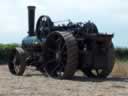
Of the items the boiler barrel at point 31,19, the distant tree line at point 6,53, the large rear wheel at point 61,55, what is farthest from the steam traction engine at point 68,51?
the distant tree line at point 6,53

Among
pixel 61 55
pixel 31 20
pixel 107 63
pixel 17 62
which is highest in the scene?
pixel 31 20

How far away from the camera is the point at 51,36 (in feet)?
62.5

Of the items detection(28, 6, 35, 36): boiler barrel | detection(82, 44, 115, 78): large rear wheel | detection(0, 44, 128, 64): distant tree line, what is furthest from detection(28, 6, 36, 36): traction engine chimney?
detection(0, 44, 128, 64): distant tree line

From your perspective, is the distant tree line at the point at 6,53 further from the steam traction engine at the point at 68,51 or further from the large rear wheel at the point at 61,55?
the large rear wheel at the point at 61,55

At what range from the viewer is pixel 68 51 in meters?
17.7

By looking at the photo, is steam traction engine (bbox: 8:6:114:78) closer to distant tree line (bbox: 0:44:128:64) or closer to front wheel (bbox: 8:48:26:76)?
front wheel (bbox: 8:48:26:76)

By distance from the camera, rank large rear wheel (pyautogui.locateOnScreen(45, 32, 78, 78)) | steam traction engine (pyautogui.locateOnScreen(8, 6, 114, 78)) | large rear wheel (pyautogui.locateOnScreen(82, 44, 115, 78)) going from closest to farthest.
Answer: large rear wheel (pyautogui.locateOnScreen(45, 32, 78, 78)) → steam traction engine (pyautogui.locateOnScreen(8, 6, 114, 78)) → large rear wheel (pyautogui.locateOnScreen(82, 44, 115, 78))

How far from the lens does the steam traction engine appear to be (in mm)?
17922

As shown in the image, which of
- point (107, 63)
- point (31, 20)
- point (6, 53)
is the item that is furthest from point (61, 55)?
point (6, 53)

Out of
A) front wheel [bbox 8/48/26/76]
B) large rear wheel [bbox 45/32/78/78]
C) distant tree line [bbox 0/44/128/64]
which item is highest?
large rear wheel [bbox 45/32/78/78]

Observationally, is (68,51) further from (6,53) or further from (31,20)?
(6,53)

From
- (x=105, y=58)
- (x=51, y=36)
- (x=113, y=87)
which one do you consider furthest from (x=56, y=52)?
(x=113, y=87)

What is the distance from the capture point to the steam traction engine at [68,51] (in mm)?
17922

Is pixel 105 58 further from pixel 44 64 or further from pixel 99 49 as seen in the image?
pixel 44 64
